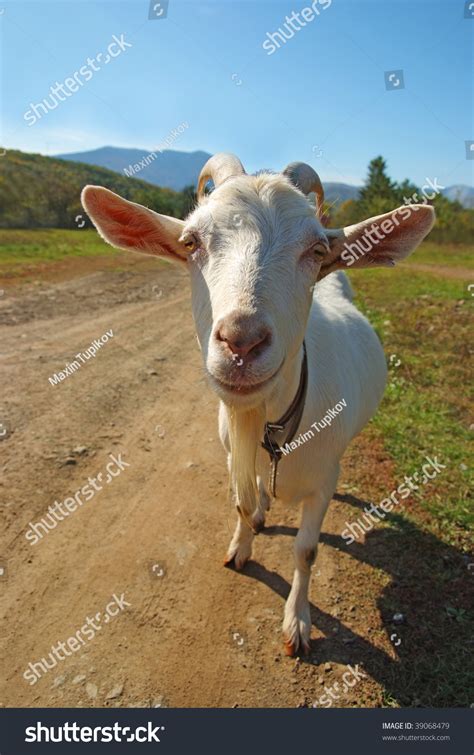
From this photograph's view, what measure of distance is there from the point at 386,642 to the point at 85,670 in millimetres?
1935

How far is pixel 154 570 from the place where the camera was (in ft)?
12.5

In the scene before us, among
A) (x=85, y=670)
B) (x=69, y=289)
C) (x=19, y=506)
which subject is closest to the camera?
(x=85, y=670)

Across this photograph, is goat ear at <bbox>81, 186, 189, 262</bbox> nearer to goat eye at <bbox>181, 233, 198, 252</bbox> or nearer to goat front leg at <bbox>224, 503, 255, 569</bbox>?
goat eye at <bbox>181, 233, 198, 252</bbox>

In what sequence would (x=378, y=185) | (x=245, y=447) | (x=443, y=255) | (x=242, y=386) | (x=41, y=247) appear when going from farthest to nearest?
(x=378, y=185)
(x=443, y=255)
(x=41, y=247)
(x=245, y=447)
(x=242, y=386)

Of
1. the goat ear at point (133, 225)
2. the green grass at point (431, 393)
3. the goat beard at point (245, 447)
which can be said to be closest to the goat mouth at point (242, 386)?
the goat beard at point (245, 447)

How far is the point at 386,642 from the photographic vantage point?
3.36 meters

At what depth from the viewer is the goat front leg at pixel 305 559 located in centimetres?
330

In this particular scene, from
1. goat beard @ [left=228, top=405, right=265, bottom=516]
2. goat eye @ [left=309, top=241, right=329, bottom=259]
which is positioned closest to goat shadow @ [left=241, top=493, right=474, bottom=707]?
goat beard @ [left=228, top=405, right=265, bottom=516]

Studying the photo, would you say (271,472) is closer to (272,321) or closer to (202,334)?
(202,334)

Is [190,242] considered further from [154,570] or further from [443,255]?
[443,255]

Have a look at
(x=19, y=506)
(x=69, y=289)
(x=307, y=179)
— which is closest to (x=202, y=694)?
(x=19, y=506)

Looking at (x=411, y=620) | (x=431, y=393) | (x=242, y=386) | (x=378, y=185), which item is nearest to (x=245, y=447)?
(x=242, y=386)

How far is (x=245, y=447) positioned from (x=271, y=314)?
919 mm
